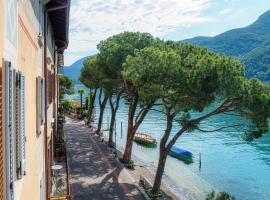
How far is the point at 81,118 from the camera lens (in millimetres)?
59500

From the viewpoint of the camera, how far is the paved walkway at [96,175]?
21078 mm

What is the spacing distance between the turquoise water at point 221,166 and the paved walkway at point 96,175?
16.5 ft

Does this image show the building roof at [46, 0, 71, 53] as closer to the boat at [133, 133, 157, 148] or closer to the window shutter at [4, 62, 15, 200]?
the window shutter at [4, 62, 15, 200]

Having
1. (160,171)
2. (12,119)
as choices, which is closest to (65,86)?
(160,171)

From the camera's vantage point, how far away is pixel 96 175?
82.0ft

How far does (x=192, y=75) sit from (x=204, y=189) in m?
15.3

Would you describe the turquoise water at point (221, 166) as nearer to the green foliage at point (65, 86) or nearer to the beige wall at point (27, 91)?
the green foliage at point (65, 86)

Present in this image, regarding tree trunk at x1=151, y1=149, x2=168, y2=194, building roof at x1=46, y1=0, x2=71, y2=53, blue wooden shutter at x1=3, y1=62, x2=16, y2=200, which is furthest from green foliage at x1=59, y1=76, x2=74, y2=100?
Answer: blue wooden shutter at x1=3, y1=62, x2=16, y2=200

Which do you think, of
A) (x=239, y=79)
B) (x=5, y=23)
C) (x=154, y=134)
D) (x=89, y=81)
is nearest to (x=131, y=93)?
(x=239, y=79)

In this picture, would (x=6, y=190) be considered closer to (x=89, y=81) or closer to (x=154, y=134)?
(x=89, y=81)

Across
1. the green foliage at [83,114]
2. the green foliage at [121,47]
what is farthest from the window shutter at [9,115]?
the green foliage at [83,114]

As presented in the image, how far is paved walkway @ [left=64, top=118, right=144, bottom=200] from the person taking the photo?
69.2 feet

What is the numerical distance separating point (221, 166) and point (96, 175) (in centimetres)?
2013

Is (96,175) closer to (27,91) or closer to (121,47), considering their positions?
(121,47)
